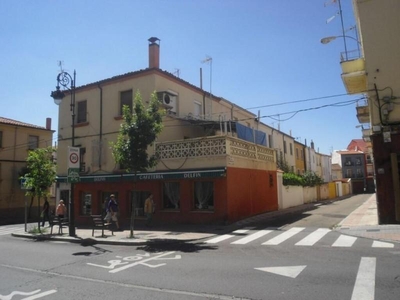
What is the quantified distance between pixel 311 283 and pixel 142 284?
3.26 meters

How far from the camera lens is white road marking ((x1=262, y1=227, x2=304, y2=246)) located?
446 inches

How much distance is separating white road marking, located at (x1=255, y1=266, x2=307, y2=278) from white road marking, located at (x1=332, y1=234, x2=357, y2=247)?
328 centimetres

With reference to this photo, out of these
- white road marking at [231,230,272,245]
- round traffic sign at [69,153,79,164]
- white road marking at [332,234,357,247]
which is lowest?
white road marking at [231,230,272,245]

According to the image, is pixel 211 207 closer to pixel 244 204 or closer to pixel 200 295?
pixel 244 204

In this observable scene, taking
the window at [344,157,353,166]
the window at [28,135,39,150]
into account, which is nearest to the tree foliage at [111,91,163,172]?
the window at [28,135,39,150]

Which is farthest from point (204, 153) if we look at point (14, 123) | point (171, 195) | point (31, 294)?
point (14, 123)

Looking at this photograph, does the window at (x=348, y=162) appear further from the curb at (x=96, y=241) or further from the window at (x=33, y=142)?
the curb at (x=96, y=241)

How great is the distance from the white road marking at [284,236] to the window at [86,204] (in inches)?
511

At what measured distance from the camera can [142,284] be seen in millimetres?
6809

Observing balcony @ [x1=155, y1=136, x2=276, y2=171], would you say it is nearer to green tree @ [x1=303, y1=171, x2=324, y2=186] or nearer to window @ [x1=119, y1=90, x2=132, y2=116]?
window @ [x1=119, y1=90, x2=132, y2=116]

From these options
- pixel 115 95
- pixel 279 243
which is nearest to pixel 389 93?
pixel 279 243

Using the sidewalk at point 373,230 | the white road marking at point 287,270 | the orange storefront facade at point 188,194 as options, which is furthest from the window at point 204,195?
the white road marking at point 287,270

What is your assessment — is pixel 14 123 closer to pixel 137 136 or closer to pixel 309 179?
pixel 137 136

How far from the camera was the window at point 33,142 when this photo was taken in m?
33.9
